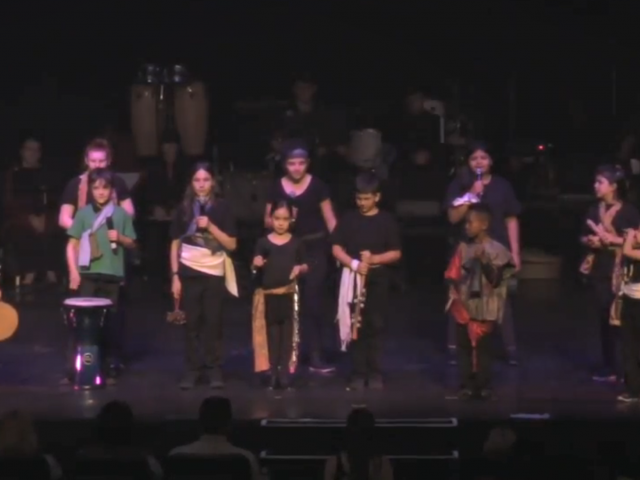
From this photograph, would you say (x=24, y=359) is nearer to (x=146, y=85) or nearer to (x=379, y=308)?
(x=379, y=308)

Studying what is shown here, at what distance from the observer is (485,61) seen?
14.8 metres

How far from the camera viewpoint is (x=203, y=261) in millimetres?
8320

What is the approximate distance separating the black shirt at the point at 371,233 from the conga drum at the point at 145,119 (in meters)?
5.68

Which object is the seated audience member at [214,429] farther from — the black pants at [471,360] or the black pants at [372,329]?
the black pants at [372,329]

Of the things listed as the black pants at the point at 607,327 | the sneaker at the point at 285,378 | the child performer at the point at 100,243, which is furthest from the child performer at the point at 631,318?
the child performer at the point at 100,243

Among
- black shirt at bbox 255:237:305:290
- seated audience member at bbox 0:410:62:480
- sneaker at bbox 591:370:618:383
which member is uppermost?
black shirt at bbox 255:237:305:290

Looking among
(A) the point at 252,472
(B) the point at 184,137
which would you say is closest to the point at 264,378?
(A) the point at 252,472

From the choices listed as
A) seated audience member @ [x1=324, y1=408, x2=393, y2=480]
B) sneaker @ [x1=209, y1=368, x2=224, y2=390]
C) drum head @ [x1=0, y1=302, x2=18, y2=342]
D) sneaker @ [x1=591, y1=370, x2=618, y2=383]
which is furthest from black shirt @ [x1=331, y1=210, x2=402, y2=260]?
seated audience member @ [x1=324, y1=408, x2=393, y2=480]

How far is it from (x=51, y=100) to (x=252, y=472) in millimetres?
9859

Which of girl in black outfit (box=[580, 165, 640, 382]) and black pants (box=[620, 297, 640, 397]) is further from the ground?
girl in black outfit (box=[580, 165, 640, 382])

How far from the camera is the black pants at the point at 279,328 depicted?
27.3ft

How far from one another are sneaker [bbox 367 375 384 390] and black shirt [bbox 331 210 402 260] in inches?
29.3

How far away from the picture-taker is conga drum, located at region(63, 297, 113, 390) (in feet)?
27.4

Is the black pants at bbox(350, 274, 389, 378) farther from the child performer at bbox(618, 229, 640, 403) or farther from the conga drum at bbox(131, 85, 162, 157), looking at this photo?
the conga drum at bbox(131, 85, 162, 157)
